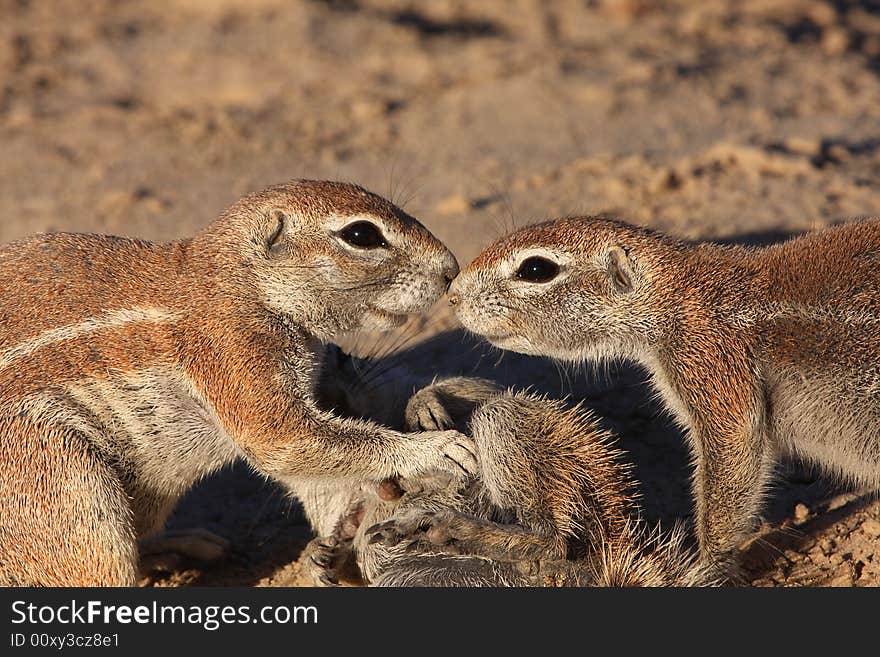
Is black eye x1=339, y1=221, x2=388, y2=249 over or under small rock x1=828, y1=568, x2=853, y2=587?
over

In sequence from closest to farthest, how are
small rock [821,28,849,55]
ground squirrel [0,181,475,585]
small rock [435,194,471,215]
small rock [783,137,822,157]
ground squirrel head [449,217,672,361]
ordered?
ground squirrel [0,181,475,585] → ground squirrel head [449,217,672,361] → small rock [435,194,471,215] → small rock [783,137,822,157] → small rock [821,28,849,55]

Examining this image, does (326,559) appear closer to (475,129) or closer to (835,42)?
(475,129)

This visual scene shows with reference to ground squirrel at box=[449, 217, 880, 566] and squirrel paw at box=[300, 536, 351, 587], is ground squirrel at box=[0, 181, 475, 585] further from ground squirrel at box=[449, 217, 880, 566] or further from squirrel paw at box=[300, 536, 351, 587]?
ground squirrel at box=[449, 217, 880, 566]

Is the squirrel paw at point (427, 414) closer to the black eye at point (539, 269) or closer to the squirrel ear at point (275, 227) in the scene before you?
the black eye at point (539, 269)

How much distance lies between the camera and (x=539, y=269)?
→ 5859 mm

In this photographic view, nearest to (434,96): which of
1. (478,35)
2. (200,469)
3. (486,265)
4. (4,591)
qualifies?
(478,35)

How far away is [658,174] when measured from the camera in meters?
9.05

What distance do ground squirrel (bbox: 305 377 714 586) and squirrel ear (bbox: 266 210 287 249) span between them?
4.42 ft

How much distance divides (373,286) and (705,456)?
185cm

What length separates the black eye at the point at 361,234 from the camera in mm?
5480

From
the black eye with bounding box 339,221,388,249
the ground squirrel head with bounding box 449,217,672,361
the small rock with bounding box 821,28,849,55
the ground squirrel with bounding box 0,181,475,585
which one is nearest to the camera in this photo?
the ground squirrel with bounding box 0,181,475,585

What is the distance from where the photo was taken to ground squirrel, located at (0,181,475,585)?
5.07 meters

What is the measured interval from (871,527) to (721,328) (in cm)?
135

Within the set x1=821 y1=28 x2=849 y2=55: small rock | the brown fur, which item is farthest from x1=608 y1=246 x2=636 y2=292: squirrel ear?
x1=821 y1=28 x2=849 y2=55: small rock
